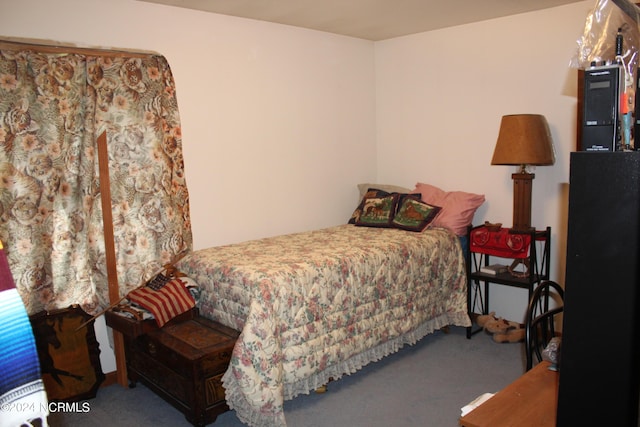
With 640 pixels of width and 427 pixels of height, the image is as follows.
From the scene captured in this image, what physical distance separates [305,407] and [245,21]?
2.62m

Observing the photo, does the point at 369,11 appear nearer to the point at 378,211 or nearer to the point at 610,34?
the point at 378,211

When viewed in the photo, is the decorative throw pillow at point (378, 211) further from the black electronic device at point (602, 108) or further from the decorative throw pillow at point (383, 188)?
the black electronic device at point (602, 108)

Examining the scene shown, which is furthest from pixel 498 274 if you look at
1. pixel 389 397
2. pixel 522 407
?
pixel 522 407

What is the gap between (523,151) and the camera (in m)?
3.31

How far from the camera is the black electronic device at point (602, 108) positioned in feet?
3.45

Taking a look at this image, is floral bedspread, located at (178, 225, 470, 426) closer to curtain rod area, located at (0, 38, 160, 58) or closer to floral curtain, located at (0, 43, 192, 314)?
floral curtain, located at (0, 43, 192, 314)

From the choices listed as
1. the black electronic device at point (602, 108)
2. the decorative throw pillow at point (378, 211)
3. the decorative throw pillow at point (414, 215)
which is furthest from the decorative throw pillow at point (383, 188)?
the black electronic device at point (602, 108)

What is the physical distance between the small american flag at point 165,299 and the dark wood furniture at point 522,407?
1955mm

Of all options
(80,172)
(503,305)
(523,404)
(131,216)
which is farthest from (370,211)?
(523,404)

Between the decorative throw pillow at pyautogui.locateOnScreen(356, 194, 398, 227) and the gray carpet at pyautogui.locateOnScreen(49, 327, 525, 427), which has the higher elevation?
the decorative throw pillow at pyautogui.locateOnScreen(356, 194, 398, 227)

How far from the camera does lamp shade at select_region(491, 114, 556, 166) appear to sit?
330 centimetres

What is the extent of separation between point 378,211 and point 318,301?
4.50 feet

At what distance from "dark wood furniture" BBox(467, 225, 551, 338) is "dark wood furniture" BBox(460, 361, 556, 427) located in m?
2.05

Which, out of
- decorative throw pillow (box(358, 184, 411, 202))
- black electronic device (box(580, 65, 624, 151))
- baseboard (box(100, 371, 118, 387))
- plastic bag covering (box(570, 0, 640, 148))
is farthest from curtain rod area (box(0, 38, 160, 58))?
black electronic device (box(580, 65, 624, 151))
